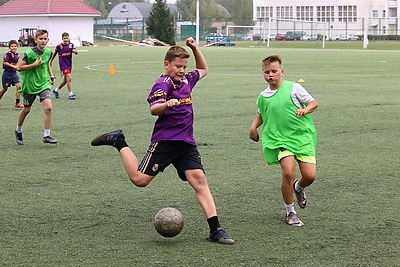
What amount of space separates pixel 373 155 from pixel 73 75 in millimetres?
20226

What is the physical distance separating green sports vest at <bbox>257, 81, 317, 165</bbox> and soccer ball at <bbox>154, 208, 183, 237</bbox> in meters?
1.15

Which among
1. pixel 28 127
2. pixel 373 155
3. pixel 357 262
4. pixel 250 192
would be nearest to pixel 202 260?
pixel 357 262

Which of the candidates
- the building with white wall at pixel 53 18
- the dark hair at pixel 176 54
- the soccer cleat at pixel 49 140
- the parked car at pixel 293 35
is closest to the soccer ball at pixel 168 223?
the dark hair at pixel 176 54

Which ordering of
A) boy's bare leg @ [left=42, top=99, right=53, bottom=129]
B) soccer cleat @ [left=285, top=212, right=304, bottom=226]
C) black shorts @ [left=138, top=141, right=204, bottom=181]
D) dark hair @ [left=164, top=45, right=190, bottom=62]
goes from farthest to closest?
boy's bare leg @ [left=42, top=99, right=53, bottom=129]
soccer cleat @ [left=285, top=212, right=304, bottom=226]
black shorts @ [left=138, top=141, right=204, bottom=181]
dark hair @ [left=164, top=45, right=190, bottom=62]

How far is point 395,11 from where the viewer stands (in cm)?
12788

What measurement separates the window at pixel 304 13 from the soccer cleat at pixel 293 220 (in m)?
127

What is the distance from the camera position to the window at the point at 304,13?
431 feet

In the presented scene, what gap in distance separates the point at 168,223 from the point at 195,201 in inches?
61.2

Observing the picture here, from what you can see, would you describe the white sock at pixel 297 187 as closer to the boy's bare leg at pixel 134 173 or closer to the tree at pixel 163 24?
the boy's bare leg at pixel 134 173

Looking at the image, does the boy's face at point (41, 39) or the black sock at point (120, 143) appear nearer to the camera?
the black sock at point (120, 143)

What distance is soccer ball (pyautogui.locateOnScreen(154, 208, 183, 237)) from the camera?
620 cm

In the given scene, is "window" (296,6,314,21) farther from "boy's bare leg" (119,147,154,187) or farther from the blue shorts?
"boy's bare leg" (119,147,154,187)

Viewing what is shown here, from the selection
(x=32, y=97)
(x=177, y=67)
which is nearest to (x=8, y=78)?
(x=32, y=97)

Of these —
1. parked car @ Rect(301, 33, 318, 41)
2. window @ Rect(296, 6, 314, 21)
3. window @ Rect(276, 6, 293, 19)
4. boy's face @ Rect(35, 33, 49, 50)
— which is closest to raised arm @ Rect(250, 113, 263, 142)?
boy's face @ Rect(35, 33, 49, 50)
